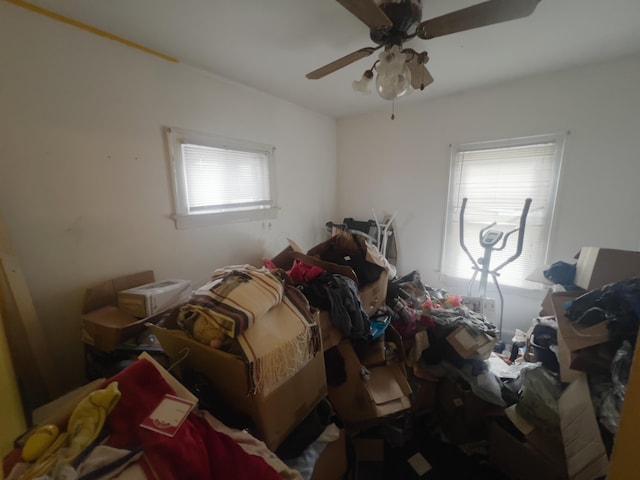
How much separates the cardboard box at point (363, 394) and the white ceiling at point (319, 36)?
1.88m

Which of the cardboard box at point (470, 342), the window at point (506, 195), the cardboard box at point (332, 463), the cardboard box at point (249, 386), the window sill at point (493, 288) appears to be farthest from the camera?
the window sill at point (493, 288)

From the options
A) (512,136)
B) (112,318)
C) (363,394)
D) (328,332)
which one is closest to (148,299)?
(112,318)

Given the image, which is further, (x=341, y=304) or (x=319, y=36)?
(x=319, y=36)

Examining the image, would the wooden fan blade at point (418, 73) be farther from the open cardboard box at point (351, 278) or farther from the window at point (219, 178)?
the window at point (219, 178)

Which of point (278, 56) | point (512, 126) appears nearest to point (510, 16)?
point (278, 56)

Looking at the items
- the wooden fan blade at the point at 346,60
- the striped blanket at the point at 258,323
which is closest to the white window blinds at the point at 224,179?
the wooden fan blade at the point at 346,60

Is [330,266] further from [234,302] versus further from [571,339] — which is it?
[571,339]

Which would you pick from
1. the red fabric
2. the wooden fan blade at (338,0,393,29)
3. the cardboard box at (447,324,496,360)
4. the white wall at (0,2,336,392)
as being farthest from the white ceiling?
the cardboard box at (447,324,496,360)

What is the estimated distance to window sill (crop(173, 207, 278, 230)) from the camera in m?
1.93

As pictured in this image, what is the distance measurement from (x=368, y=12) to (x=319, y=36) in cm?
69

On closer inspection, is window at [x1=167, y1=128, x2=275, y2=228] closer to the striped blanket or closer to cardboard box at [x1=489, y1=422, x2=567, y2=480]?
the striped blanket

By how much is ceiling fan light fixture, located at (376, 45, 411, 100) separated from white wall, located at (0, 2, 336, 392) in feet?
4.55

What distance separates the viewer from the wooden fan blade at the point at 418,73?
1.37m

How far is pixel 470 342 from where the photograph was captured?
1553 mm
